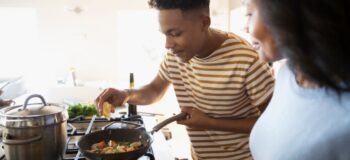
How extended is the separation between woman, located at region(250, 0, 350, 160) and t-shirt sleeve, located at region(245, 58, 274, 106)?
0.30 meters

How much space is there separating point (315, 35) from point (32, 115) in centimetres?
79

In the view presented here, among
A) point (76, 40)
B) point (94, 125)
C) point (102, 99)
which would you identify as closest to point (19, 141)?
A: point (102, 99)

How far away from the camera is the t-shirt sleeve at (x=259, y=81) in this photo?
1.04 m

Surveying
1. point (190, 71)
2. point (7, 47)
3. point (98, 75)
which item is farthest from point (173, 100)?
point (190, 71)

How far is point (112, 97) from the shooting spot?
1283 mm

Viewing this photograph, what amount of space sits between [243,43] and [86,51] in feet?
11.2

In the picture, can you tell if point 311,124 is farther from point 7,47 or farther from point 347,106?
point 7,47

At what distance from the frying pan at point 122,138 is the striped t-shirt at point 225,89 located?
133 mm

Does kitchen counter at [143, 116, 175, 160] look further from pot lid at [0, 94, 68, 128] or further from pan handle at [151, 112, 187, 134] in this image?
pot lid at [0, 94, 68, 128]

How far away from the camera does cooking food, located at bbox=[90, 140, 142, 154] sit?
1003 millimetres

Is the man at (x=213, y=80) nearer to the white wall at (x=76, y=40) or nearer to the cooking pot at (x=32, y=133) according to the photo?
the cooking pot at (x=32, y=133)

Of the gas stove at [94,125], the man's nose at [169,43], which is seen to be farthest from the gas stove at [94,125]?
the man's nose at [169,43]

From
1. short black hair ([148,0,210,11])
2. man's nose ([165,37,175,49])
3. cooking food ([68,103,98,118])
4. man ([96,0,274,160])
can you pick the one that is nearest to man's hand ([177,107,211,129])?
man ([96,0,274,160])

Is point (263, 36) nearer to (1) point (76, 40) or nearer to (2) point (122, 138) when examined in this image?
(2) point (122, 138)
